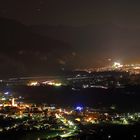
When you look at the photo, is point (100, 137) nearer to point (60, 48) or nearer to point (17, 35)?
point (60, 48)

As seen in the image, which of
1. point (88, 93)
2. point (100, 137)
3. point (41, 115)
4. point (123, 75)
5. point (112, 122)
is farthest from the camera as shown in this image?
point (123, 75)

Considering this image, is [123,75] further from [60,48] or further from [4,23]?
[4,23]

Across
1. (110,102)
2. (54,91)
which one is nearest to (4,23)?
(54,91)

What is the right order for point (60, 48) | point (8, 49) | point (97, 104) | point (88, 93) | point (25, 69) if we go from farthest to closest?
point (60, 48) → point (8, 49) → point (25, 69) → point (88, 93) → point (97, 104)

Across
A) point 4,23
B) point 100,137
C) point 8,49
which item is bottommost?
point 100,137

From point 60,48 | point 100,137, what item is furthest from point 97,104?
point 60,48

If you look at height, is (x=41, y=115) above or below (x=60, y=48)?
below

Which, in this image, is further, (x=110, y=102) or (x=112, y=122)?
(x=110, y=102)

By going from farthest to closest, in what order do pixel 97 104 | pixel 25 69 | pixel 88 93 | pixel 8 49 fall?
pixel 8 49
pixel 25 69
pixel 88 93
pixel 97 104

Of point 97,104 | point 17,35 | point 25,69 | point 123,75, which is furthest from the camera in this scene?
point 17,35
